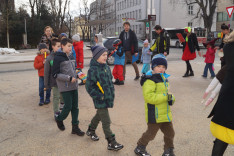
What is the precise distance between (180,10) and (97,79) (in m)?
53.1

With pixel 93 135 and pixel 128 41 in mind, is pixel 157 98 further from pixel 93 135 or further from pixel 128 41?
pixel 128 41

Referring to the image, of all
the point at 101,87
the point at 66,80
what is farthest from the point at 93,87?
the point at 66,80

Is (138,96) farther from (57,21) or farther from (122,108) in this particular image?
(57,21)

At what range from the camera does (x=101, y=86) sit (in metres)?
3.11

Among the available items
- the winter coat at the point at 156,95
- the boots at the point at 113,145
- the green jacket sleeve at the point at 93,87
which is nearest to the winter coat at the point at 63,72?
the green jacket sleeve at the point at 93,87

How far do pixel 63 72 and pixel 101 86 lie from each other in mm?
913

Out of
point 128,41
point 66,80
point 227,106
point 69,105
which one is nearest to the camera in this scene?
point 227,106

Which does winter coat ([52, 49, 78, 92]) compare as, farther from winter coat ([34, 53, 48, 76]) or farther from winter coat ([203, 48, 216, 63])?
winter coat ([203, 48, 216, 63])

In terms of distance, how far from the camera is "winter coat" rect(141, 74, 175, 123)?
8.83 feet

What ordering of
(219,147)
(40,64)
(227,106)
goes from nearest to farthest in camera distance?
1. (227,106)
2. (219,147)
3. (40,64)

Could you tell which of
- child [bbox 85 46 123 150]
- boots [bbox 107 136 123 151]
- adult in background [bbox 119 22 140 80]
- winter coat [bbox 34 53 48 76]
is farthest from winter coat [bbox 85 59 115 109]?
adult in background [bbox 119 22 140 80]

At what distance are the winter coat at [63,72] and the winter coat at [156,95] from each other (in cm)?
136

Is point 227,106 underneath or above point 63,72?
underneath

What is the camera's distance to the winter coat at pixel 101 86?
3.07 metres
